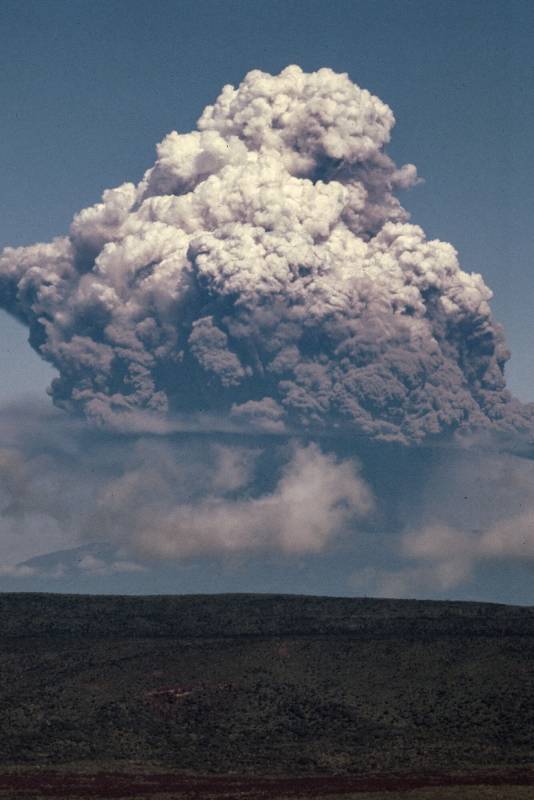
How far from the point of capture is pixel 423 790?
262ft

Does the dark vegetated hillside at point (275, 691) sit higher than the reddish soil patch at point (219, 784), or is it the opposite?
the dark vegetated hillside at point (275, 691)

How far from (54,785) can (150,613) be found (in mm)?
58343

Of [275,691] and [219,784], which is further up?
[275,691]

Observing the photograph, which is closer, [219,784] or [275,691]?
[219,784]

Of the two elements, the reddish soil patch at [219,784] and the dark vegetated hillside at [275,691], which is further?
the dark vegetated hillside at [275,691]

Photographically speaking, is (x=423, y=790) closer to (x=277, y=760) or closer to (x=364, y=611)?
(x=277, y=760)

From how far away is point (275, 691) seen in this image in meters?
108

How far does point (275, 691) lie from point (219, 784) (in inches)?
943

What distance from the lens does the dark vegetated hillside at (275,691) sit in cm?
9431

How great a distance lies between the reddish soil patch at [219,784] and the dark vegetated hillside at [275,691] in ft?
13.1

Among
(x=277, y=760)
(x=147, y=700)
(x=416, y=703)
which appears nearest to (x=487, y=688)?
(x=416, y=703)

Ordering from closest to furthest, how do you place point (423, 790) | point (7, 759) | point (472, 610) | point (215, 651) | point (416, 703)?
point (423, 790) < point (7, 759) < point (416, 703) < point (215, 651) < point (472, 610)

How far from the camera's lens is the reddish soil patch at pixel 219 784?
80.5 m

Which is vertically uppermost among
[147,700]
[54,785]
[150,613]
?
[150,613]
